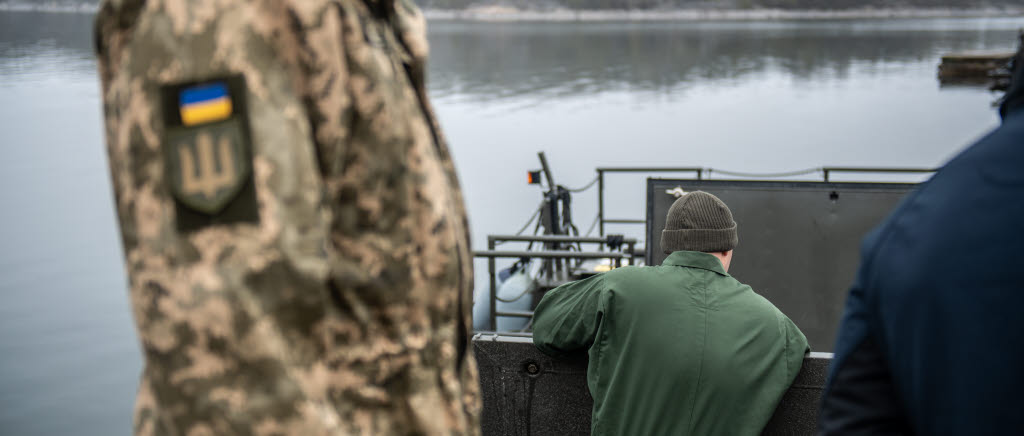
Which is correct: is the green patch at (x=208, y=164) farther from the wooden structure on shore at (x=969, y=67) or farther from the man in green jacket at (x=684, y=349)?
the wooden structure on shore at (x=969, y=67)

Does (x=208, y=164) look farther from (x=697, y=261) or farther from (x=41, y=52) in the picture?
(x=41, y=52)

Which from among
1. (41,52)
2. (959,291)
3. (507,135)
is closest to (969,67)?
(507,135)

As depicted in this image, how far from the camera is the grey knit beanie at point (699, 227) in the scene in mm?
2238

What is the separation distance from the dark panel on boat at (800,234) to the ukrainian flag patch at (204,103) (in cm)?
388

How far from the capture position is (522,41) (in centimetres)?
6431

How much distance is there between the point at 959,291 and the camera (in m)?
0.79

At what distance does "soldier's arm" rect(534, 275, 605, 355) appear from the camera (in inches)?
84.6

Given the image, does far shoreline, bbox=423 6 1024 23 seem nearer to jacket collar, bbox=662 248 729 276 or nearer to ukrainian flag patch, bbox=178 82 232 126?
jacket collar, bbox=662 248 729 276

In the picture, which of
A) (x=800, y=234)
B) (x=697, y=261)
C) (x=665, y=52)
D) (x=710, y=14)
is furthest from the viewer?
(x=710, y=14)

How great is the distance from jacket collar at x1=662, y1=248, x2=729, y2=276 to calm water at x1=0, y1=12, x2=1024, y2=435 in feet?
33.7

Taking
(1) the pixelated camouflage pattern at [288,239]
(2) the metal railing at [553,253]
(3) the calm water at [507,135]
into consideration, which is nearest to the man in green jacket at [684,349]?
(1) the pixelated camouflage pattern at [288,239]

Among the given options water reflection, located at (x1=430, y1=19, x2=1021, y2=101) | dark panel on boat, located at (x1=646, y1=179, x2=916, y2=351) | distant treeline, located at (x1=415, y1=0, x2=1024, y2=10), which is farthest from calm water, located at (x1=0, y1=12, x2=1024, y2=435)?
distant treeline, located at (x1=415, y1=0, x2=1024, y2=10)

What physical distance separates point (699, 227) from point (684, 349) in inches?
15.6

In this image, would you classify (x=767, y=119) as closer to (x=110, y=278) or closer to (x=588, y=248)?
(x=588, y=248)
